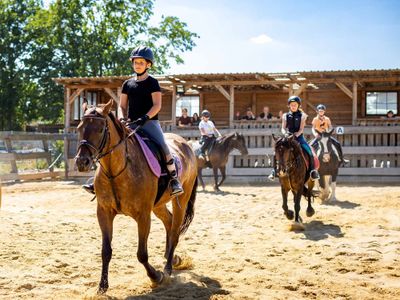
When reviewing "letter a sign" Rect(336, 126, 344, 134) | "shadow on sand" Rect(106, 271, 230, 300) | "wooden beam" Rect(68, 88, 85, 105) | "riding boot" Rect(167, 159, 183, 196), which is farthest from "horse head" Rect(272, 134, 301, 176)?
"wooden beam" Rect(68, 88, 85, 105)

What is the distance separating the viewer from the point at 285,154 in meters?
9.79

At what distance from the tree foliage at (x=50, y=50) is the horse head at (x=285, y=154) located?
31.4 meters

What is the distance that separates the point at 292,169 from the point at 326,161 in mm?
3790

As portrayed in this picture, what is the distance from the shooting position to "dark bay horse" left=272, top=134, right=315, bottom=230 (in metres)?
9.75

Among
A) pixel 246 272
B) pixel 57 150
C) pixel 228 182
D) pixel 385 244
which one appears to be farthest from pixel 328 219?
pixel 57 150

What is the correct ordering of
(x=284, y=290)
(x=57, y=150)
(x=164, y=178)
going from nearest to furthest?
(x=284, y=290), (x=164, y=178), (x=57, y=150)

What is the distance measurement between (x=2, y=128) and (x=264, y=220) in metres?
36.5

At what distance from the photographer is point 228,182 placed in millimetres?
21047

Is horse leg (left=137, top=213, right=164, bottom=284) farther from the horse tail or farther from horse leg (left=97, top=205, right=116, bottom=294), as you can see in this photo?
the horse tail

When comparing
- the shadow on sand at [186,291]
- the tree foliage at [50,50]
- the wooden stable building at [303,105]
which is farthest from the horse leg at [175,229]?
the tree foliage at [50,50]

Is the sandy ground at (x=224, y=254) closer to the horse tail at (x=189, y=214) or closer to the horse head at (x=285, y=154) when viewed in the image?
the horse tail at (x=189, y=214)

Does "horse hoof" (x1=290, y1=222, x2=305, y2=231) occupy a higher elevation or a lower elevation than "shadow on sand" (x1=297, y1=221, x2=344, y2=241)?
higher

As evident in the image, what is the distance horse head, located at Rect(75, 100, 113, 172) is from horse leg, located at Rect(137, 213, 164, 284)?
36.2 inches

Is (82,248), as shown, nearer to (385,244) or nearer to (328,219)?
(385,244)
